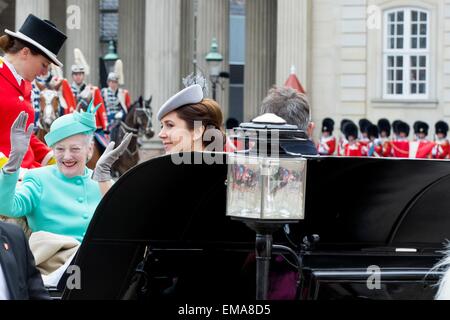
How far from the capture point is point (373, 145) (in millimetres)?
33656

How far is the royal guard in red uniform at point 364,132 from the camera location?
111ft

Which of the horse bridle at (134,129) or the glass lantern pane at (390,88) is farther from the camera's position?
the glass lantern pane at (390,88)

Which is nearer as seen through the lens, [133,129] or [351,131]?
[133,129]

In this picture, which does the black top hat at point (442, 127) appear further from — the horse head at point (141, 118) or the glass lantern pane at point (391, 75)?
the horse head at point (141, 118)

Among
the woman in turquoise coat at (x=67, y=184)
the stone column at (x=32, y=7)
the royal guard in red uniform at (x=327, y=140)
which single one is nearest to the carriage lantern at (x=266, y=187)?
the woman in turquoise coat at (x=67, y=184)

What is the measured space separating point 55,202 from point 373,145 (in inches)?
1057

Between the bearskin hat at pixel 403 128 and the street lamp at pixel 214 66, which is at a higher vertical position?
the street lamp at pixel 214 66

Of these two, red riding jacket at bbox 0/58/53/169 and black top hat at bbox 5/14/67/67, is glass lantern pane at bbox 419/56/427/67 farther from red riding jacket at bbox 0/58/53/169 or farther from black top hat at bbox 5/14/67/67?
black top hat at bbox 5/14/67/67

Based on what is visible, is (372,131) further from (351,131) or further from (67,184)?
(67,184)

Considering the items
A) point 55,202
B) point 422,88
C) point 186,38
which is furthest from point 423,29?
point 55,202

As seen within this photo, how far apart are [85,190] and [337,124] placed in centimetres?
3145

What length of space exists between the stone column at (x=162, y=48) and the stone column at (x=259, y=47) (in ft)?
10.3

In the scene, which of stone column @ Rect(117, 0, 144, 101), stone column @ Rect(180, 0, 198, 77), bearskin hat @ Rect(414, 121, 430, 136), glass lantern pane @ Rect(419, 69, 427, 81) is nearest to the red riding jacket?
bearskin hat @ Rect(414, 121, 430, 136)

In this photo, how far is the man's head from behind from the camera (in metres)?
7.62
